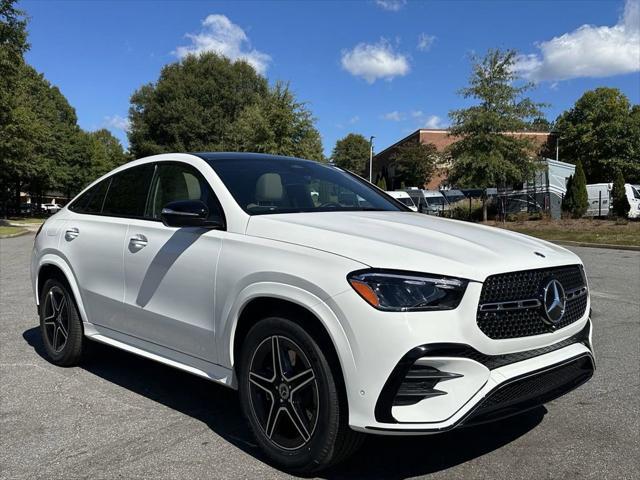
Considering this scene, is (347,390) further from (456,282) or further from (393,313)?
(456,282)

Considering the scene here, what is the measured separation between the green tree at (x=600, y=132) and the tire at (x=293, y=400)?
58.8m

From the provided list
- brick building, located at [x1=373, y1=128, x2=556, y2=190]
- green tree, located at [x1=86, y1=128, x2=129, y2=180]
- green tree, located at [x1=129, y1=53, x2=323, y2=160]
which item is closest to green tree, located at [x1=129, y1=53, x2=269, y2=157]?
green tree, located at [x1=129, y1=53, x2=323, y2=160]

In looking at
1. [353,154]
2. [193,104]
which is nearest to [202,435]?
[193,104]

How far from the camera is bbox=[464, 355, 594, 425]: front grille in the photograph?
2.67m

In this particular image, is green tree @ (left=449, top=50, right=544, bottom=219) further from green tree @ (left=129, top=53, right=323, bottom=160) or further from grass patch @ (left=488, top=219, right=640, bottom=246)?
green tree @ (left=129, top=53, right=323, bottom=160)

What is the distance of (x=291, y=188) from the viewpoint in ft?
13.2

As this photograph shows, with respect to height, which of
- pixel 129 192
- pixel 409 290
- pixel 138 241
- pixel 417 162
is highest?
pixel 417 162

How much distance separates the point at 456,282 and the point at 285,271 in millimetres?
860

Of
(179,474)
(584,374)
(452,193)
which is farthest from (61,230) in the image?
(452,193)

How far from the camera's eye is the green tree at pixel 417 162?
5653 cm

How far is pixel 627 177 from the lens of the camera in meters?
54.7

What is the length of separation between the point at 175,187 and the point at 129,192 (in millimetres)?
576

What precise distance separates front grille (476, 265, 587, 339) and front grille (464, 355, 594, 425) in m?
0.22

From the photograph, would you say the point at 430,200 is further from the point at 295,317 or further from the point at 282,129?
the point at 295,317
